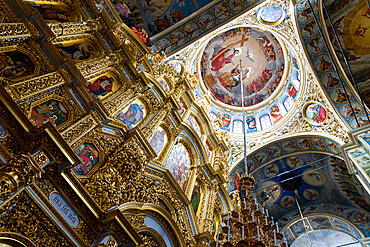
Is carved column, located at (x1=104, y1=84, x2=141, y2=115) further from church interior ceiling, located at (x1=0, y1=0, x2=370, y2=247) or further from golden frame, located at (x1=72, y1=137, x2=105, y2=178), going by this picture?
golden frame, located at (x1=72, y1=137, x2=105, y2=178)

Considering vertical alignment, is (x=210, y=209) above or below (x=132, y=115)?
below

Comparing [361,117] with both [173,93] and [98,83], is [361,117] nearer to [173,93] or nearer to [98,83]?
[173,93]

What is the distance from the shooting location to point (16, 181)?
420 centimetres

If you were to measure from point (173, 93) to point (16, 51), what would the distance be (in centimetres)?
505

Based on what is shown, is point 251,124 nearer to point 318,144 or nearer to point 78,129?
point 318,144

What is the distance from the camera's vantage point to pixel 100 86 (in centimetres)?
725

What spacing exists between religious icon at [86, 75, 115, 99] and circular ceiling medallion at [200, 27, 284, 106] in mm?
8879

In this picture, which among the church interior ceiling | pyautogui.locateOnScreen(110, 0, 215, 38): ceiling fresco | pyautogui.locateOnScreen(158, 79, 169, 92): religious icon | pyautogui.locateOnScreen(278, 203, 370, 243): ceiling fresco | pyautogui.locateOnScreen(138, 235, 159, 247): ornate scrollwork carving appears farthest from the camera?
pyautogui.locateOnScreen(278, 203, 370, 243): ceiling fresco

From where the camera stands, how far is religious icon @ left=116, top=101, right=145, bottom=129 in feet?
24.3

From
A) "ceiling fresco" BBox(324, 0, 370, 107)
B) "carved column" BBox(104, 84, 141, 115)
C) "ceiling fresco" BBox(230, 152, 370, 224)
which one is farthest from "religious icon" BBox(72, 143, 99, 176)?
"ceiling fresco" BBox(324, 0, 370, 107)

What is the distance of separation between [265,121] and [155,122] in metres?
9.07

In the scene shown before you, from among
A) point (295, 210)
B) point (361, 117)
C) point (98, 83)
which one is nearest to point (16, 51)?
point (98, 83)

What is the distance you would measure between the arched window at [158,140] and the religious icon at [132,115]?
718mm

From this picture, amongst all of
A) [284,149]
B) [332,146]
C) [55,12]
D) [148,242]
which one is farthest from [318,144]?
[55,12]
